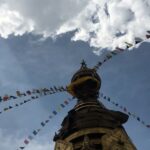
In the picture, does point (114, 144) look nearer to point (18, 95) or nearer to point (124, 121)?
point (124, 121)

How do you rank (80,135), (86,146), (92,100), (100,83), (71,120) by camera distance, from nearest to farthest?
1. (86,146)
2. (80,135)
3. (71,120)
4. (92,100)
5. (100,83)

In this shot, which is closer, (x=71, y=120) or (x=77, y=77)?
(x=71, y=120)

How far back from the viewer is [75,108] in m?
42.4

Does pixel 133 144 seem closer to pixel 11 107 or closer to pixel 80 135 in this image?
pixel 80 135

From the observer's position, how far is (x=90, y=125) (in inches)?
1496

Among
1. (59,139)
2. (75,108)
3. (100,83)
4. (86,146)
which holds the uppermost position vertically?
(100,83)

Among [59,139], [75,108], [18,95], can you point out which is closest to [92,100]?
[75,108]

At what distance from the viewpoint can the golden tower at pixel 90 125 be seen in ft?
119

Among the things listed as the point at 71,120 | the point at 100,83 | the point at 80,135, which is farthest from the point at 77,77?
the point at 80,135

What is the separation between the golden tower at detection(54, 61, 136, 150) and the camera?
36.1 metres

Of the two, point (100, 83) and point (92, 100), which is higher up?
point (100, 83)

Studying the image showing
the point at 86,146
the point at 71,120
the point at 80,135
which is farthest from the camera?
the point at 71,120

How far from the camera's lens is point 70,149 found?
1435 inches

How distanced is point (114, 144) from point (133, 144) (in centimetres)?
282
